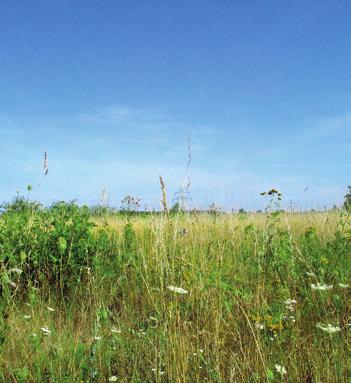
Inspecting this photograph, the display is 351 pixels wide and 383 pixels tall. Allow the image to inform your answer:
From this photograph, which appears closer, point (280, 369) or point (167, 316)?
point (280, 369)

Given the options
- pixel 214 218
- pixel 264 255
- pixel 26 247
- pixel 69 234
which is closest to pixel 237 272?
pixel 264 255

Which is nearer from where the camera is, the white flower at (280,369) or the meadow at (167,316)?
the white flower at (280,369)

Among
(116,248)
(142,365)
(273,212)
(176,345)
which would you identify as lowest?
(142,365)

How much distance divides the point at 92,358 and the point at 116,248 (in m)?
2.90

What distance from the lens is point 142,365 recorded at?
2.69 metres

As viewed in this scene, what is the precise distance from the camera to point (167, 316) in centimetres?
293

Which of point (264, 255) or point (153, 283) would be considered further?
point (153, 283)

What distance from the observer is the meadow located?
258 centimetres

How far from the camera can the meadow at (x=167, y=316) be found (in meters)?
2.58

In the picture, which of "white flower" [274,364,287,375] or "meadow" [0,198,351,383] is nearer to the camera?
"white flower" [274,364,287,375]

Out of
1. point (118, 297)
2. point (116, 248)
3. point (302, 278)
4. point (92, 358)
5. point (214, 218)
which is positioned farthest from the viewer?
point (214, 218)

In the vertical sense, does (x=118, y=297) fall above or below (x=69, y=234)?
below

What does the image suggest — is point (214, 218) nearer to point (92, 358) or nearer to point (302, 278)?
point (302, 278)

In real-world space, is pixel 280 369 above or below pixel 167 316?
below
